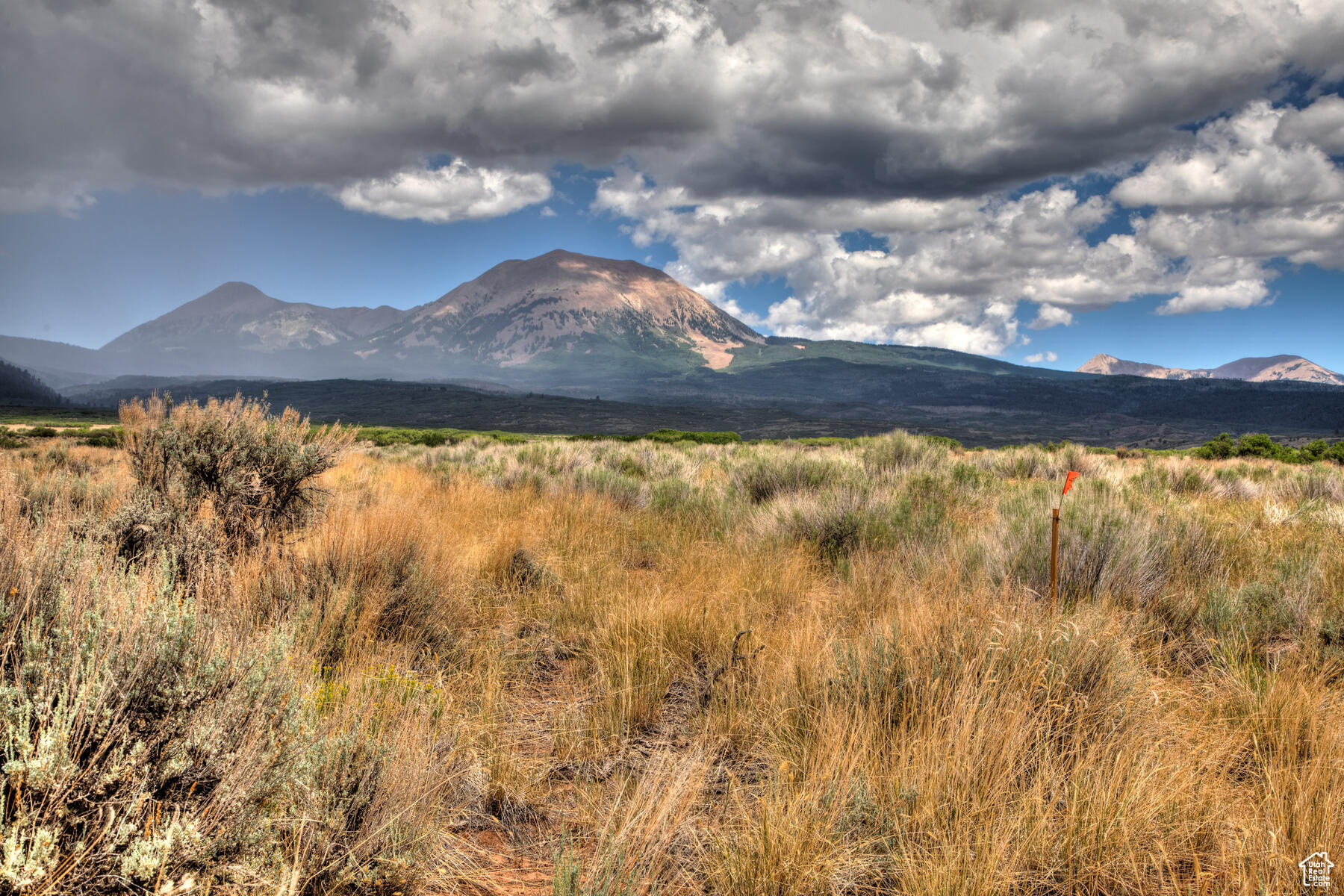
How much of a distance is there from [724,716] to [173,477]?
4670mm

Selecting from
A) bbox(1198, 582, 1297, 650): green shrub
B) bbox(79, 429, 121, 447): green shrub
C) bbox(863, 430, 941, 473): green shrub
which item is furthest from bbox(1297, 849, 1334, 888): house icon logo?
bbox(79, 429, 121, 447): green shrub

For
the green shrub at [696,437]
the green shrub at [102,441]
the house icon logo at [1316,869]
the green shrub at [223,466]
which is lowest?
the green shrub at [102,441]

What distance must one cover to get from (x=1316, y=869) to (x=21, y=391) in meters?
254

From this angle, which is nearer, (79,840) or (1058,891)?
(79,840)

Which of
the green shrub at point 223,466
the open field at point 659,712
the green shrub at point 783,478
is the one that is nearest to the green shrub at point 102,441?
the green shrub at point 223,466

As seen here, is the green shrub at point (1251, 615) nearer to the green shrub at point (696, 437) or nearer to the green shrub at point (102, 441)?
the green shrub at point (696, 437)

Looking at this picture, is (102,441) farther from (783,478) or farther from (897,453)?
(897,453)

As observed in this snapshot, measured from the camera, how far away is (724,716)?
3.12 meters

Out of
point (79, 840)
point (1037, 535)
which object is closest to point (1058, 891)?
point (79, 840)

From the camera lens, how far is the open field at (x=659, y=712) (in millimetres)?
1761

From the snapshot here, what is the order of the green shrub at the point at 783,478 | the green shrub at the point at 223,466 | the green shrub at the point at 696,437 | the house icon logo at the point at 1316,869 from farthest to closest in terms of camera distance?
the green shrub at the point at 696,437
the green shrub at the point at 783,478
the green shrub at the point at 223,466
the house icon logo at the point at 1316,869

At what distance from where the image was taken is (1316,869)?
1911 mm

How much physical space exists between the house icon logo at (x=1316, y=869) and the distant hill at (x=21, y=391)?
217457 millimetres

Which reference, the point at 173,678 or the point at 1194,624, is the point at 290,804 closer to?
the point at 173,678
